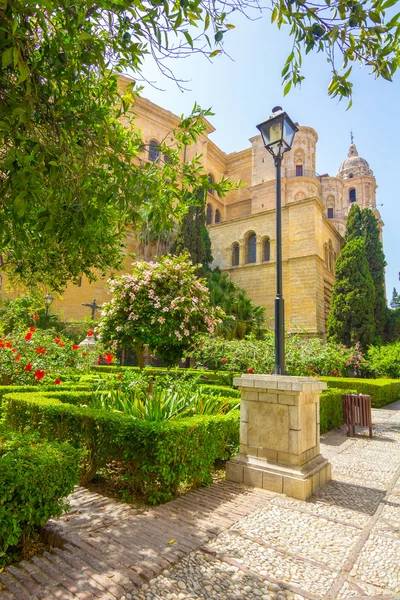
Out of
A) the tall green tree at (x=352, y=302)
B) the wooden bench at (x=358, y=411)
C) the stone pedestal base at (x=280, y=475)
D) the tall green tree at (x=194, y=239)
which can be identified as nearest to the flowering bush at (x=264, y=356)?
the wooden bench at (x=358, y=411)

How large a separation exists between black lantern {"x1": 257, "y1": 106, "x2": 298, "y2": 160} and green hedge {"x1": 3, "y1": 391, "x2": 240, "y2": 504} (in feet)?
12.7

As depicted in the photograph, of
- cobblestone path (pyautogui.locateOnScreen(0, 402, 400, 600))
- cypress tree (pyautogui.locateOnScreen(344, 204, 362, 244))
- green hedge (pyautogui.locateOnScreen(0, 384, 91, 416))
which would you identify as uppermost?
cypress tree (pyautogui.locateOnScreen(344, 204, 362, 244))

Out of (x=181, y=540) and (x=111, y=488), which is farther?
(x=111, y=488)

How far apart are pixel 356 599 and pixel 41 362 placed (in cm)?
766

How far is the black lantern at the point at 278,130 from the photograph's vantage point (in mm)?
4902

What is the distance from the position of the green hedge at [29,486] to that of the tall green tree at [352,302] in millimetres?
19888

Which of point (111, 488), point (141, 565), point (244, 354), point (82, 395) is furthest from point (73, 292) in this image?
point (141, 565)

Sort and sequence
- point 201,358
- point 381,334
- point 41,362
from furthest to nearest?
point 381,334
point 201,358
point 41,362

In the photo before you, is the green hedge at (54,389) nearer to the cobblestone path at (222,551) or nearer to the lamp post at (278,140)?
the cobblestone path at (222,551)

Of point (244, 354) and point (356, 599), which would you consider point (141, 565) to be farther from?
point (244, 354)

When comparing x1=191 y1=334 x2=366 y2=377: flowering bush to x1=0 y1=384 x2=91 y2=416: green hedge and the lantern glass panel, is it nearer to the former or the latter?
x1=0 y1=384 x2=91 y2=416: green hedge

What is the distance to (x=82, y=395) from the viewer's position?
5.67 metres

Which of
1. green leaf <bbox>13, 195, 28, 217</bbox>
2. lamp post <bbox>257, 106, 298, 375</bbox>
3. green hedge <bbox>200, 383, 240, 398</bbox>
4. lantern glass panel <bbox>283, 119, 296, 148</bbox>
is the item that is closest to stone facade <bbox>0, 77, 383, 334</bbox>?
green hedge <bbox>200, 383, 240, 398</bbox>

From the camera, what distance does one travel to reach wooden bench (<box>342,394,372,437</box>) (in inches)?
286
